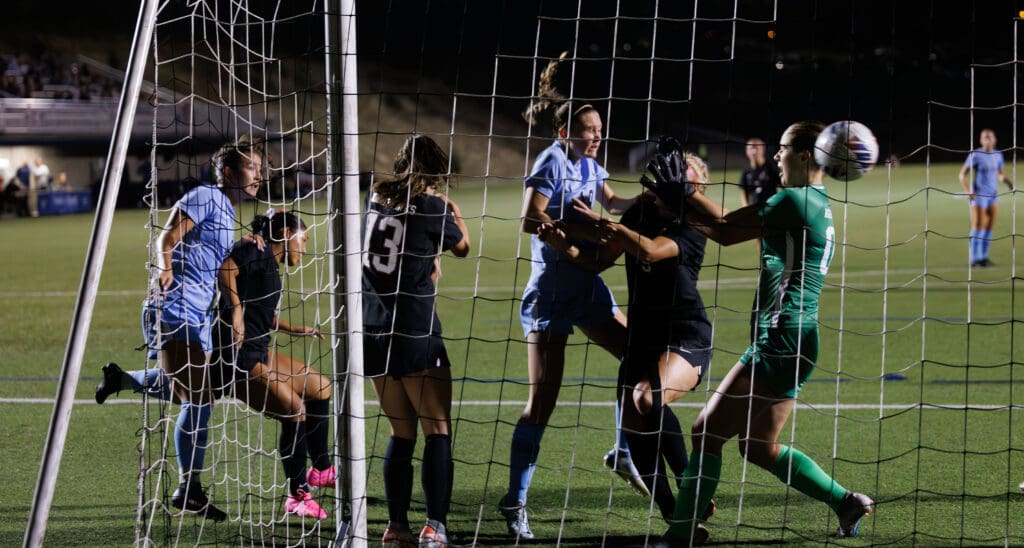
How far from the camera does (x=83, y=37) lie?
49500 mm

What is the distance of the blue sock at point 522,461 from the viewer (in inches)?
205

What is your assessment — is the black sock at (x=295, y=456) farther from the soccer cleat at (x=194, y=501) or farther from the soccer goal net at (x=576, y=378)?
the soccer cleat at (x=194, y=501)

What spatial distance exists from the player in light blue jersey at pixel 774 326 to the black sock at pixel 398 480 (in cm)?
114

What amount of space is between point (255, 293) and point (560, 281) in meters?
1.55

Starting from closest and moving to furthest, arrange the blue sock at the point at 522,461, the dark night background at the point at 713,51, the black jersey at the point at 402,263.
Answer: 1. the black jersey at the point at 402,263
2. the blue sock at the point at 522,461
3. the dark night background at the point at 713,51

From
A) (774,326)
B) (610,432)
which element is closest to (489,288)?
(610,432)

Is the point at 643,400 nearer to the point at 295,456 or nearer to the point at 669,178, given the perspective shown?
the point at 669,178

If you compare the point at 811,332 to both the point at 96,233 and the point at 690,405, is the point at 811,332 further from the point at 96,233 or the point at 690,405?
the point at 690,405

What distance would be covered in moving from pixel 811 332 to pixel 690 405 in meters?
Answer: 3.53

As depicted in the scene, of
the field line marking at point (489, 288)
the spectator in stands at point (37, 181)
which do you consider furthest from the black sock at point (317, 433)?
the spectator in stands at point (37, 181)

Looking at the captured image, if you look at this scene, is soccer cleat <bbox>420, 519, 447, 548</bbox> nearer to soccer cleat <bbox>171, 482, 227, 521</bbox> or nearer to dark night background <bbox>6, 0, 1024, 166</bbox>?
soccer cleat <bbox>171, 482, 227, 521</bbox>

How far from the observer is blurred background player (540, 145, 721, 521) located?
5035mm

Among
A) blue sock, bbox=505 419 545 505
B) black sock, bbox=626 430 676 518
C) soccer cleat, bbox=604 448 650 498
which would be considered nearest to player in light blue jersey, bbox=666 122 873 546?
black sock, bbox=626 430 676 518

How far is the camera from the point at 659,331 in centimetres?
515
